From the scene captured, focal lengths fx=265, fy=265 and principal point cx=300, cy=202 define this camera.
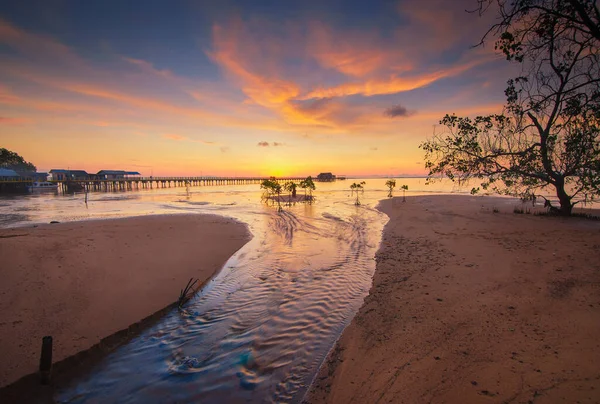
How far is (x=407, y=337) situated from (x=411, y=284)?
9.36ft

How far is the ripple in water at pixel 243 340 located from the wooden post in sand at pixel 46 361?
38 centimetres

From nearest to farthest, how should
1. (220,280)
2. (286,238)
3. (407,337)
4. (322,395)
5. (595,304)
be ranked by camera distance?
(322,395) < (407,337) < (595,304) < (220,280) < (286,238)

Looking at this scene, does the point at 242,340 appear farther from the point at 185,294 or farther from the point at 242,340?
the point at 185,294

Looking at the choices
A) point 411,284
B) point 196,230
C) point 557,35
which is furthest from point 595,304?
point 196,230

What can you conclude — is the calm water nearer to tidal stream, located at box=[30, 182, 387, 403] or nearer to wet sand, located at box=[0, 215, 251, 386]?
tidal stream, located at box=[30, 182, 387, 403]

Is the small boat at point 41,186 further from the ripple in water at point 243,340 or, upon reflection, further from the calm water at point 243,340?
the calm water at point 243,340

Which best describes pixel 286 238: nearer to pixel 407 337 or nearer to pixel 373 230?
pixel 373 230

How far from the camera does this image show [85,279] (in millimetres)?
8195

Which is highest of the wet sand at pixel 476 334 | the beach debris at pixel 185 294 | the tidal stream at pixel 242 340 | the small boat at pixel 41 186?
the small boat at pixel 41 186

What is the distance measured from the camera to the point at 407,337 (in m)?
5.07

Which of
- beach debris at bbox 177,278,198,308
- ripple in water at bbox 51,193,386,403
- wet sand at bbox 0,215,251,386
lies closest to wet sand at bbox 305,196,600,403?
ripple in water at bbox 51,193,386,403

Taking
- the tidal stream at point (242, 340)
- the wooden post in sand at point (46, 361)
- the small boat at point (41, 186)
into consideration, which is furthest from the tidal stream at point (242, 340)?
the small boat at point (41, 186)

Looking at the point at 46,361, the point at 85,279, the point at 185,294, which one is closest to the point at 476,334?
the point at 185,294

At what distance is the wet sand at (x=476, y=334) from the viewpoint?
3.64 m
